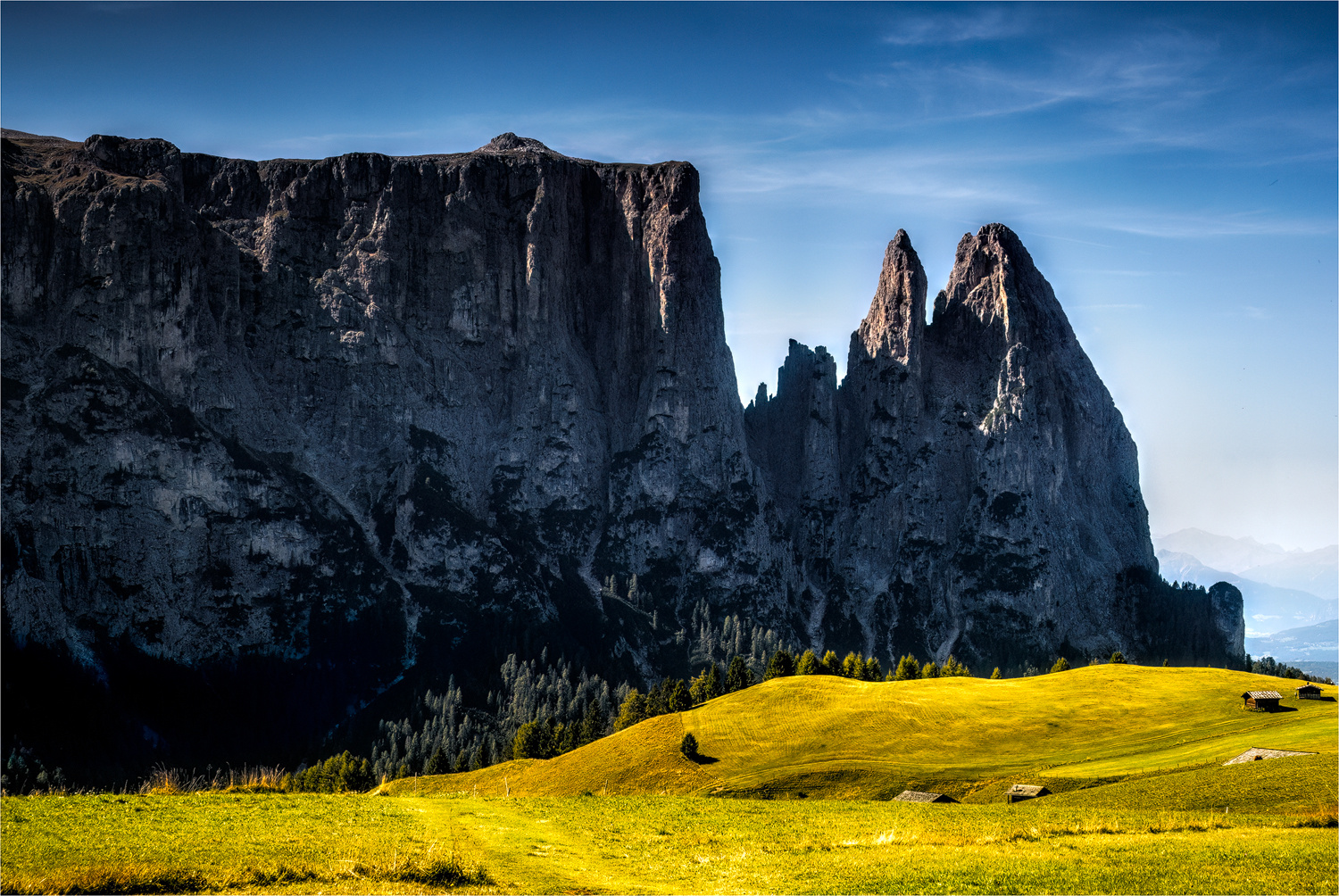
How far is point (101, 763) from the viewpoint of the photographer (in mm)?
186625

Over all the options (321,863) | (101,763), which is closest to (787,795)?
(321,863)

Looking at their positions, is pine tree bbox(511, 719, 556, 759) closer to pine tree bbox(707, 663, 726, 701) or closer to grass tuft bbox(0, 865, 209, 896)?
pine tree bbox(707, 663, 726, 701)

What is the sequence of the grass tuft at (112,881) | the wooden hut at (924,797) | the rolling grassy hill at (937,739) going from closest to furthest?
the grass tuft at (112,881), the wooden hut at (924,797), the rolling grassy hill at (937,739)

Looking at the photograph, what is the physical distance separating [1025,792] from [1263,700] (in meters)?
35.6

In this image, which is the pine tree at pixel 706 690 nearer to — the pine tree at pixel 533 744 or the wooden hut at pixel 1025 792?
the pine tree at pixel 533 744

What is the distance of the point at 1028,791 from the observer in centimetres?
6600

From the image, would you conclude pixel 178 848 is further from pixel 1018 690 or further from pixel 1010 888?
pixel 1018 690

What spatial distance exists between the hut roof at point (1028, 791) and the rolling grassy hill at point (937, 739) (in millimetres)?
1426

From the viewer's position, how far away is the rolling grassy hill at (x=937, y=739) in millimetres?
75875

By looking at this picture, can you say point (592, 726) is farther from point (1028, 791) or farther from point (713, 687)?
point (1028, 791)

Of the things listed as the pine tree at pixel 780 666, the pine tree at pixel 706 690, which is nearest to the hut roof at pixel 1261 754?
the pine tree at pixel 706 690

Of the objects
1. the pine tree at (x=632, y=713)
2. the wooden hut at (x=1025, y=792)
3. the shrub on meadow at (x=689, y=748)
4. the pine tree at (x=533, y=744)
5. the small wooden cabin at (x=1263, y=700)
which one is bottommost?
the pine tree at (x=533, y=744)

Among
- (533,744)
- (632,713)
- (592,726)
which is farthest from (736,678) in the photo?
(533,744)

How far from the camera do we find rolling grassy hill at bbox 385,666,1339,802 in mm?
75875
